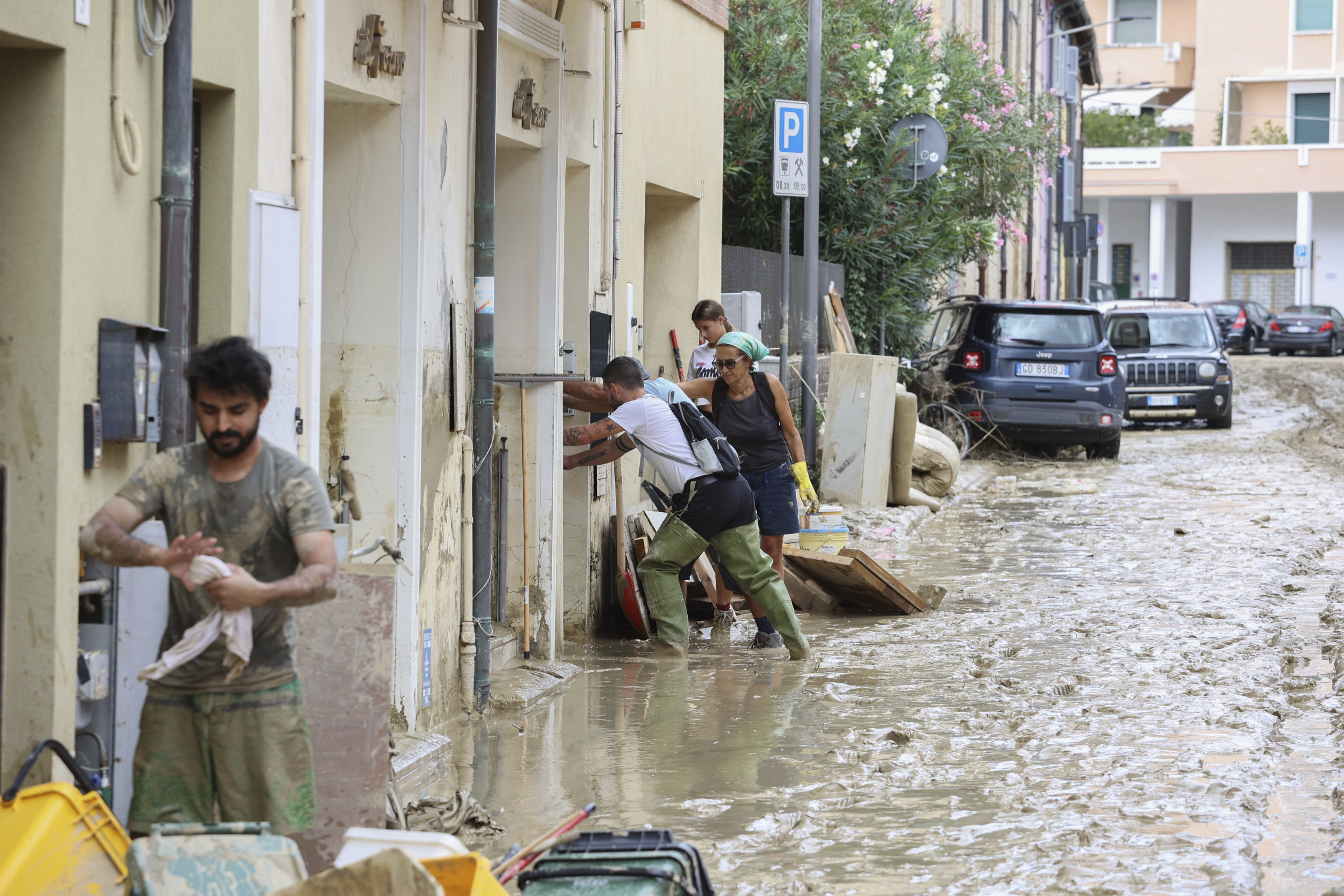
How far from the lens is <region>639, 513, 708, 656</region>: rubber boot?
8.66 metres

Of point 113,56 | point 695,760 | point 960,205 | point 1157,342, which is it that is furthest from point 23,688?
point 1157,342

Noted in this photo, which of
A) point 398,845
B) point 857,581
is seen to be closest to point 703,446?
point 857,581

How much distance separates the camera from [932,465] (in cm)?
1563

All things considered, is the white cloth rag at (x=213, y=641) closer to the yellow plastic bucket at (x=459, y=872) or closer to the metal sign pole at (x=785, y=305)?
the yellow plastic bucket at (x=459, y=872)

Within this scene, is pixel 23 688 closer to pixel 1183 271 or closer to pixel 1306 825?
pixel 1306 825

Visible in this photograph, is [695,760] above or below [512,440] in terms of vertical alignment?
below

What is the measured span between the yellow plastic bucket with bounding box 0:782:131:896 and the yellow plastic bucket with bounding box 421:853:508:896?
29.0 inches

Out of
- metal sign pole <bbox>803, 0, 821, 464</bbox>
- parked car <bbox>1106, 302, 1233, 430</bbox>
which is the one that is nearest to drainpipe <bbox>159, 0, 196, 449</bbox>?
metal sign pole <bbox>803, 0, 821, 464</bbox>

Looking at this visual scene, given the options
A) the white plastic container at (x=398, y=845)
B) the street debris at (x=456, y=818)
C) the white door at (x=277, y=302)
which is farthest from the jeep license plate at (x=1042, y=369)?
the white plastic container at (x=398, y=845)

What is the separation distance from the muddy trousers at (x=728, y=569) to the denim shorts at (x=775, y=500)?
61 centimetres

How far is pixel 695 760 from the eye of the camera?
260 inches

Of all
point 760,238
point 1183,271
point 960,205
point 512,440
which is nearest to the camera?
point 512,440

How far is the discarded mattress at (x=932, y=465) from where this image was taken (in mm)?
15602

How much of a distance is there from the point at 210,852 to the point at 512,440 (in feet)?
16.6
